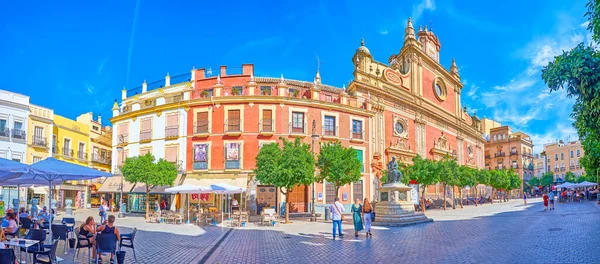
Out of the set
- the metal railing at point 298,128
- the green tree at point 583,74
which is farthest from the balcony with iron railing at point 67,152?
the green tree at point 583,74

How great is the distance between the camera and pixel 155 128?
113 feet

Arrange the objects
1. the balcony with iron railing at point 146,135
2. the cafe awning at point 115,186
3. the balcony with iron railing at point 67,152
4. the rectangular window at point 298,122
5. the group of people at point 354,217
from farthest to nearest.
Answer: the balcony with iron railing at point 67,152 < the balcony with iron railing at point 146,135 < the cafe awning at point 115,186 < the rectangular window at point 298,122 < the group of people at point 354,217

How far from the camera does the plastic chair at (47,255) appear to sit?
7.89m

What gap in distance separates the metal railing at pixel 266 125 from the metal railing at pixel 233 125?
155 cm

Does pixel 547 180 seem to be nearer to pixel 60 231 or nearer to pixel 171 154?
pixel 171 154

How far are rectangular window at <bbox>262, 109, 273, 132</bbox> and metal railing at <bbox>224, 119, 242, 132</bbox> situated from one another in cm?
177

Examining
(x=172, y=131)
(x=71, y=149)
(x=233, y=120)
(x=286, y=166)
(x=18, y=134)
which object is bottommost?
(x=286, y=166)

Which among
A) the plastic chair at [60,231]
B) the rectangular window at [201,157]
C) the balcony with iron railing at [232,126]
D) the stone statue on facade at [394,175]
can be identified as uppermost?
the balcony with iron railing at [232,126]

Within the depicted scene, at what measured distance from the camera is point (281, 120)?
3219 cm

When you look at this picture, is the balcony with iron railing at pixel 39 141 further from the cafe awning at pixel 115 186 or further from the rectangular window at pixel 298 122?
the rectangular window at pixel 298 122

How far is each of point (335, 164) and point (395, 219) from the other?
245 inches

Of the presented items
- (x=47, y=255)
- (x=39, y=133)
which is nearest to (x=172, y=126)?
(x=39, y=133)

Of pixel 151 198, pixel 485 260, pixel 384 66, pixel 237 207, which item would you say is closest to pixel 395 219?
pixel 485 260

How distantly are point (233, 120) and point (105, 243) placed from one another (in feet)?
75.2
